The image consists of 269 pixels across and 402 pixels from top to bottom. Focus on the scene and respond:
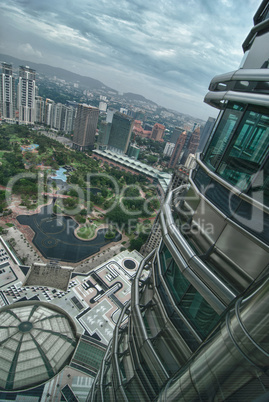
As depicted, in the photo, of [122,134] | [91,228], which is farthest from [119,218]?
[122,134]

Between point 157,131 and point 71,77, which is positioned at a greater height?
point 71,77

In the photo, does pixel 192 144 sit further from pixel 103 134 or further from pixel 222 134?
pixel 222 134

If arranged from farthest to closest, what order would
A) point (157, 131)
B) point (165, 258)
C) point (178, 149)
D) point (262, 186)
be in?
point (157, 131) → point (178, 149) → point (165, 258) → point (262, 186)

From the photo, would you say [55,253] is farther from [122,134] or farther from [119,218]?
[122,134]

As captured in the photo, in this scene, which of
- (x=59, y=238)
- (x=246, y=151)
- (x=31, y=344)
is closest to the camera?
(x=246, y=151)

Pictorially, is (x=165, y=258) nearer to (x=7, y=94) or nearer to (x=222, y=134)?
(x=222, y=134)

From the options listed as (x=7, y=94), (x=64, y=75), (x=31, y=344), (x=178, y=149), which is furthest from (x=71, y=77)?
(x=31, y=344)

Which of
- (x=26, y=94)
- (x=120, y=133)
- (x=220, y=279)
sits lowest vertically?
(x=120, y=133)

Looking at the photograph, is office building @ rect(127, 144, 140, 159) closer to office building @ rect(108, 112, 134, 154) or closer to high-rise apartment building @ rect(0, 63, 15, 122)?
office building @ rect(108, 112, 134, 154)

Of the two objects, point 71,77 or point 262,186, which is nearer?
point 262,186
